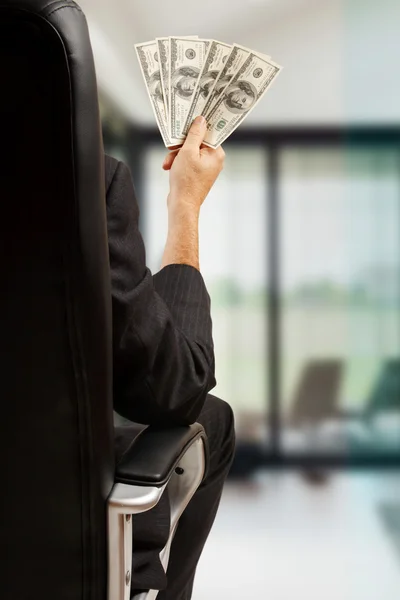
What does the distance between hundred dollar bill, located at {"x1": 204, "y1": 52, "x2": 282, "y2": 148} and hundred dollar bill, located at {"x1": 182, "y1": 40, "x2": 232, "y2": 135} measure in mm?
35

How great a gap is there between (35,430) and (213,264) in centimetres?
215

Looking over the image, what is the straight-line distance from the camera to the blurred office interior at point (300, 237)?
8.55ft

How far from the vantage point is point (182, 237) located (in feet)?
3.55

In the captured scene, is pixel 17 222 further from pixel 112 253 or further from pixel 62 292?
pixel 112 253

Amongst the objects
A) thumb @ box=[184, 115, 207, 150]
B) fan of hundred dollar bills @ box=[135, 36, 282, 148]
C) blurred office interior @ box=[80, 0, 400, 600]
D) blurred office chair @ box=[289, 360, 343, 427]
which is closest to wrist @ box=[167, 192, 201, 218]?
thumb @ box=[184, 115, 207, 150]

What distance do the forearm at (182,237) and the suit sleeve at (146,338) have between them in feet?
0.36

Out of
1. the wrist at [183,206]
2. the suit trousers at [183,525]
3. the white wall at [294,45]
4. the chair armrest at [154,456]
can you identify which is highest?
the white wall at [294,45]

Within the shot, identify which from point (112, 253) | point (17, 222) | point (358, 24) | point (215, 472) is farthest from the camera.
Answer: point (358, 24)

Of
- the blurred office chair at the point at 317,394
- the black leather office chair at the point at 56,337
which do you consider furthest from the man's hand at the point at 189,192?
the blurred office chair at the point at 317,394

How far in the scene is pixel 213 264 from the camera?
2.81 metres

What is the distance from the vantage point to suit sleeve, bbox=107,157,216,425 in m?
0.81

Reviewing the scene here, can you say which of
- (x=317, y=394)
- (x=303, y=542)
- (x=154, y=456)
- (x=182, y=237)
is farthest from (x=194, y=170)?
(x=317, y=394)

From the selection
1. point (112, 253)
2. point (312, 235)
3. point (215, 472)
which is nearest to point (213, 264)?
point (312, 235)

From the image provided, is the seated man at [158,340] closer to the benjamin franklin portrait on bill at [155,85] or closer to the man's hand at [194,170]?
the man's hand at [194,170]
